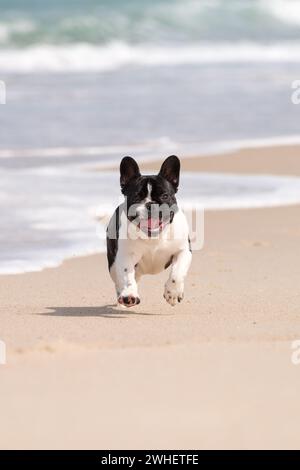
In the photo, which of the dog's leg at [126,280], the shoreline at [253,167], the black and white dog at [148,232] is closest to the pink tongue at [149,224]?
the black and white dog at [148,232]

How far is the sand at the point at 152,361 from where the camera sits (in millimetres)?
3928

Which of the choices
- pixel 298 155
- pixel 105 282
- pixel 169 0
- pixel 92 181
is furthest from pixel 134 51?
pixel 105 282

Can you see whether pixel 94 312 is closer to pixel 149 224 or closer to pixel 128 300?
pixel 128 300

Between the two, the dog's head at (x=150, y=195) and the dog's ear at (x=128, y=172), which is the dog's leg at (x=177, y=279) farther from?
the dog's ear at (x=128, y=172)

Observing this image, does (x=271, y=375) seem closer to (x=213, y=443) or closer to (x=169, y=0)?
(x=213, y=443)

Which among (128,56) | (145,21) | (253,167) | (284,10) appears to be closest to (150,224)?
(253,167)

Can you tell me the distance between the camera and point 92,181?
38.7 feet

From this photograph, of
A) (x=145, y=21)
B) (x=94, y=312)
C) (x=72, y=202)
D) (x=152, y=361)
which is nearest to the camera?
(x=152, y=361)

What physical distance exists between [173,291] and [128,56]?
2500cm

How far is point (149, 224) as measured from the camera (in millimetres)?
6074

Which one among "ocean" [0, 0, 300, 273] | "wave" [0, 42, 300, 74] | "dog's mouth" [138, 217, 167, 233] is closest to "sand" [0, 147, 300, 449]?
"dog's mouth" [138, 217, 167, 233]

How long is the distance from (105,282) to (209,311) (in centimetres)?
136

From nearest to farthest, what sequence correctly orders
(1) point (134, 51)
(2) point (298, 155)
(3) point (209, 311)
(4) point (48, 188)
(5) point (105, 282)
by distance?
(3) point (209, 311), (5) point (105, 282), (4) point (48, 188), (2) point (298, 155), (1) point (134, 51)

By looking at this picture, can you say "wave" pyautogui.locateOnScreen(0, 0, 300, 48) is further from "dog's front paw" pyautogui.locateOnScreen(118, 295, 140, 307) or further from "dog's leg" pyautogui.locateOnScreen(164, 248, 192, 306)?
"dog's front paw" pyautogui.locateOnScreen(118, 295, 140, 307)
